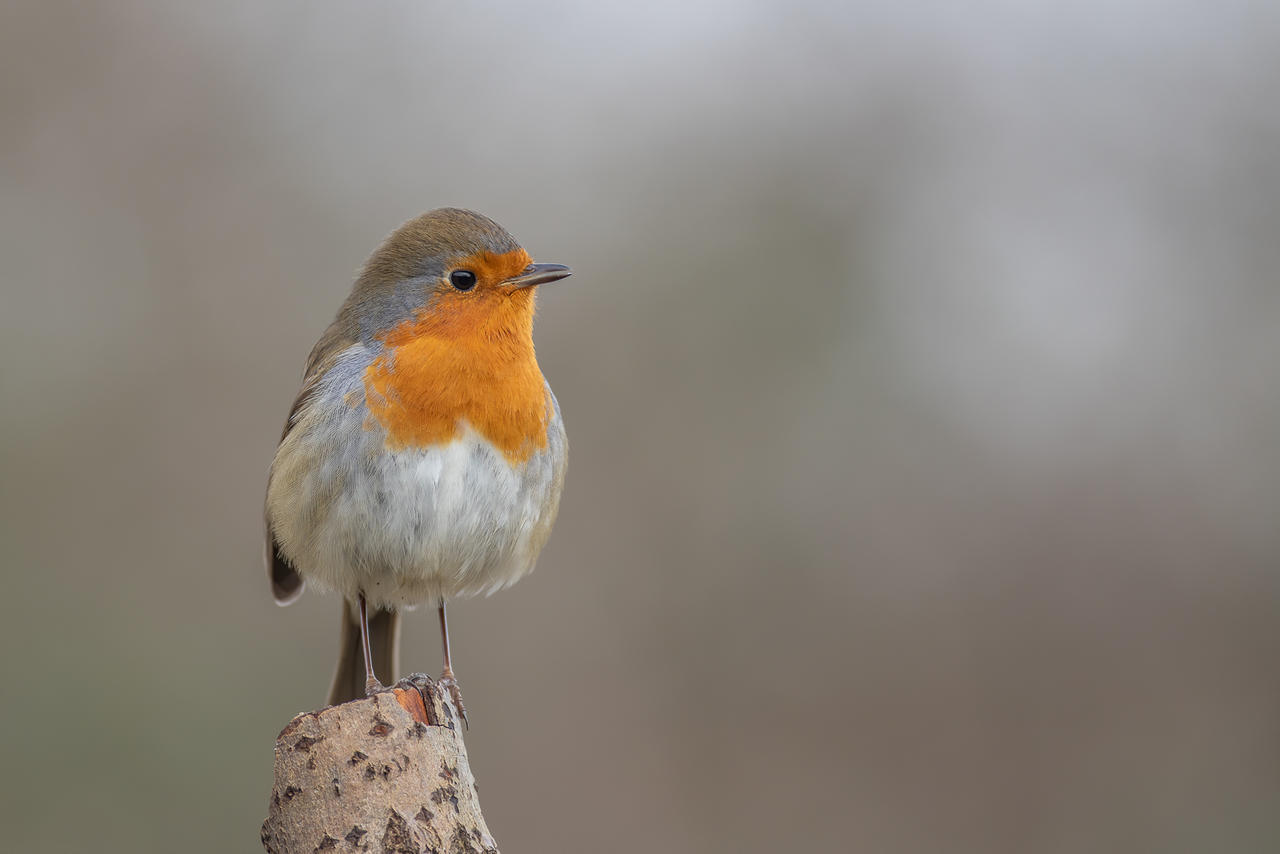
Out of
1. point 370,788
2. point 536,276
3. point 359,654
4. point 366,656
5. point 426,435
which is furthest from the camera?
point 359,654

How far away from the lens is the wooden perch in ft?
7.84

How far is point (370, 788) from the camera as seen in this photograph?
2.43 metres

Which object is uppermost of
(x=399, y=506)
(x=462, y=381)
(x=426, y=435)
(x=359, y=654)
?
(x=462, y=381)

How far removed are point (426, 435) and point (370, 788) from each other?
1184 millimetres

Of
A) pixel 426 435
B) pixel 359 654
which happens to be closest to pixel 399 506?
pixel 426 435

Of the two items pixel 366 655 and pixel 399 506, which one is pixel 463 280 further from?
pixel 366 655

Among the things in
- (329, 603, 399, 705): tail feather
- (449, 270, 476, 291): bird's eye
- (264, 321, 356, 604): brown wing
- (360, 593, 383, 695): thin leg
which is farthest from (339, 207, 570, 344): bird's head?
(329, 603, 399, 705): tail feather

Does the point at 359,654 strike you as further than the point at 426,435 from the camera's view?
Yes

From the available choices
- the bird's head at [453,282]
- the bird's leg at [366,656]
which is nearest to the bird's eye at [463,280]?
the bird's head at [453,282]

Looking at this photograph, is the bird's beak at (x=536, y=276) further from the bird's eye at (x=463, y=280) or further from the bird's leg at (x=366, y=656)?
the bird's leg at (x=366, y=656)

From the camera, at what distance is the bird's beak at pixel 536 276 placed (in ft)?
11.7

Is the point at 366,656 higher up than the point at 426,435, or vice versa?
the point at 426,435

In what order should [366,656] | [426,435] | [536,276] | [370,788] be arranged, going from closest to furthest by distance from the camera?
[370,788] < [426,435] < [536,276] < [366,656]

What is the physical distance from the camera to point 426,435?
338 cm
